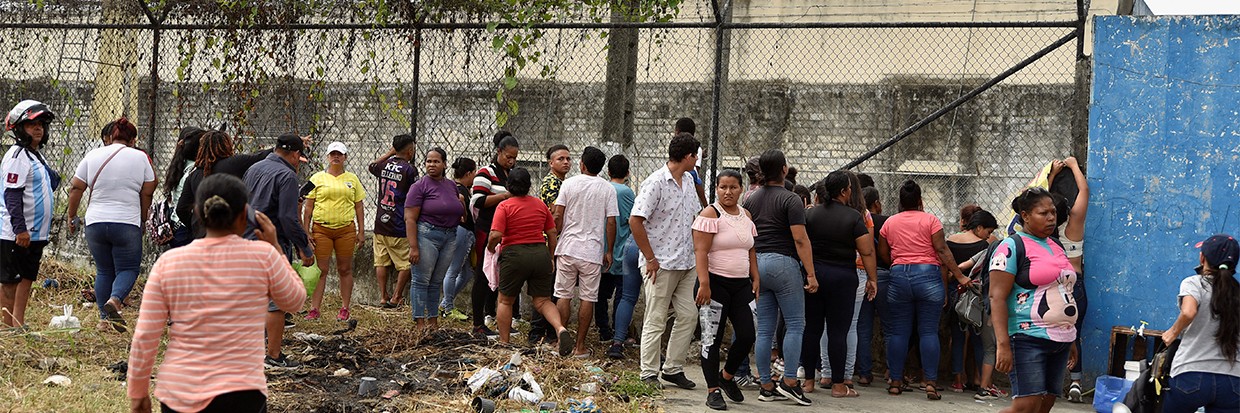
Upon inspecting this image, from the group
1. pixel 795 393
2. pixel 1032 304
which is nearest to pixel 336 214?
pixel 795 393

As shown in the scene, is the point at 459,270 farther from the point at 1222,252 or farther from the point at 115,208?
the point at 1222,252

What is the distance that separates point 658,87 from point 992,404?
20.7ft

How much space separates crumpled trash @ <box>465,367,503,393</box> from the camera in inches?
249

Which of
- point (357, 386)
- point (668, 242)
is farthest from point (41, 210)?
point (668, 242)

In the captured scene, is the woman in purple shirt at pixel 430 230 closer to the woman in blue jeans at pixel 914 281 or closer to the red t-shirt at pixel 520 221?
the red t-shirt at pixel 520 221

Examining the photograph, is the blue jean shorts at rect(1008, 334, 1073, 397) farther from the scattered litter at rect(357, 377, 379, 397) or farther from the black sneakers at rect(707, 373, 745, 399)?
the scattered litter at rect(357, 377, 379, 397)


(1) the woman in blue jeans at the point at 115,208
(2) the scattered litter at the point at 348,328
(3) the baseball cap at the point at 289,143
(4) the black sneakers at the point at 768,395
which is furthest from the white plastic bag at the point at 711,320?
(1) the woman in blue jeans at the point at 115,208

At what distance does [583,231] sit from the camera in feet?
24.6

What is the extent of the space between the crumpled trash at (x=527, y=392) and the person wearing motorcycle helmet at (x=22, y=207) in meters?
3.32

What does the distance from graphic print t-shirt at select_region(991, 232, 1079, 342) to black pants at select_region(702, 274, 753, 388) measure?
1780mm

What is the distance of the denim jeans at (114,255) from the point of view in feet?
24.1

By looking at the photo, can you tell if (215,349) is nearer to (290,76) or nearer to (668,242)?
(668,242)

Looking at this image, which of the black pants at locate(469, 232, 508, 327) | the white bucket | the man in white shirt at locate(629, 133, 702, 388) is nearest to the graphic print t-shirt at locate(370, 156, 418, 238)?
the black pants at locate(469, 232, 508, 327)

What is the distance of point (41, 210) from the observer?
7105mm
